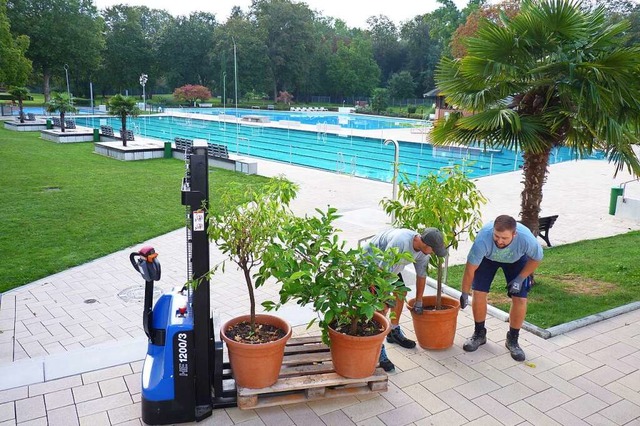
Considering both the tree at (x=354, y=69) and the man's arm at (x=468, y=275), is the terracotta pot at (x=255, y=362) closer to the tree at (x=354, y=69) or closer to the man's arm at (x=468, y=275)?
the man's arm at (x=468, y=275)

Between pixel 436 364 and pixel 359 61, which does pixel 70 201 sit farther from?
pixel 359 61

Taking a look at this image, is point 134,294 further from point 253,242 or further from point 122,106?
point 122,106

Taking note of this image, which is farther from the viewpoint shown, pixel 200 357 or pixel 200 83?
pixel 200 83

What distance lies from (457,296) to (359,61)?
5779cm

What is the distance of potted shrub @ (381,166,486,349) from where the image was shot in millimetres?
4848

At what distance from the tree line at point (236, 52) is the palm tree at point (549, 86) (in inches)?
1794

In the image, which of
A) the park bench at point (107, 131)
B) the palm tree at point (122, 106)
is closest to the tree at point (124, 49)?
the park bench at point (107, 131)

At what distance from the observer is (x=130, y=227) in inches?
395

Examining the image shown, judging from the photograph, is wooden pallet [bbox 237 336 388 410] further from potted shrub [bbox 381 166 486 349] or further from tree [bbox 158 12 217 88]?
tree [bbox 158 12 217 88]

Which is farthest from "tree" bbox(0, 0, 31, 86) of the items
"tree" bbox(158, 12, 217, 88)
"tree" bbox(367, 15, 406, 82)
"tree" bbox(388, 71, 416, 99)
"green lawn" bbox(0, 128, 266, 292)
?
"tree" bbox(367, 15, 406, 82)

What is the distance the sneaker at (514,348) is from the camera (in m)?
4.97

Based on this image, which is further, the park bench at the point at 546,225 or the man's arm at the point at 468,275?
the park bench at the point at 546,225

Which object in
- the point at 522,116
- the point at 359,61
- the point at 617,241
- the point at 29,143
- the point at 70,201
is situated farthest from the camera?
the point at 359,61

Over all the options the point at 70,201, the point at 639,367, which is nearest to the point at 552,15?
the point at 639,367
